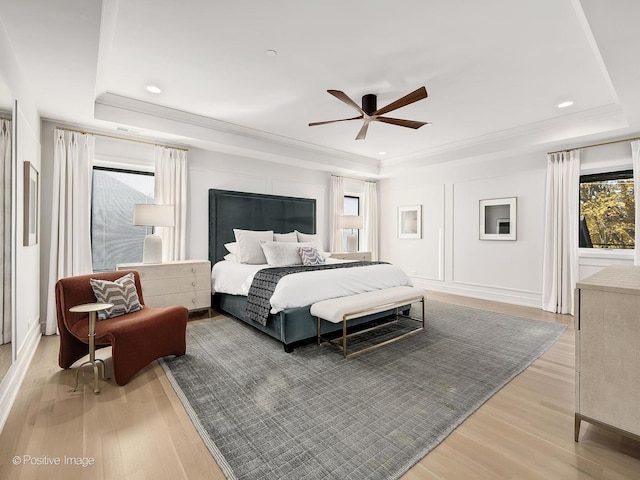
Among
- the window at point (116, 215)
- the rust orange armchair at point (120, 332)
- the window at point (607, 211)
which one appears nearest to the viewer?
the rust orange armchair at point (120, 332)

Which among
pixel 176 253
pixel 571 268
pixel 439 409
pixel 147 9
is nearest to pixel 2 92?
pixel 147 9

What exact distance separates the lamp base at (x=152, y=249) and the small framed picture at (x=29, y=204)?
3.52 ft

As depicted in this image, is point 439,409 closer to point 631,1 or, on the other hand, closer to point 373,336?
point 373,336

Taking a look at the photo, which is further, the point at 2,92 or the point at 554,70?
the point at 554,70

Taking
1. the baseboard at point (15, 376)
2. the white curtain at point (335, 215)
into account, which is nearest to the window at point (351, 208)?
→ the white curtain at point (335, 215)

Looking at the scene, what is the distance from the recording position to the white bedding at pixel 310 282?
308 cm

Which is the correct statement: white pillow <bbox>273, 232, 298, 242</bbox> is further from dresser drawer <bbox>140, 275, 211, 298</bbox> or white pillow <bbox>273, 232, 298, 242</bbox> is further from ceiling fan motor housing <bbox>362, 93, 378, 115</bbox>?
ceiling fan motor housing <bbox>362, 93, 378, 115</bbox>

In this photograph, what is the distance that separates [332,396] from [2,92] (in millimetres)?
3012

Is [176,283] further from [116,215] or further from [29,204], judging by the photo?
[29,204]

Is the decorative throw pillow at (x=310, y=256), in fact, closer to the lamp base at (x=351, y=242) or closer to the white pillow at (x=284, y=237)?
the white pillow at (x=284, y=237)

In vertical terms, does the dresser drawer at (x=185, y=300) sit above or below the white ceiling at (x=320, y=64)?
below

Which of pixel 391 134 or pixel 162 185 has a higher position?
pixel 391 134

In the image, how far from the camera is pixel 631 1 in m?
1.77

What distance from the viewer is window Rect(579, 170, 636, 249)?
165 inches
